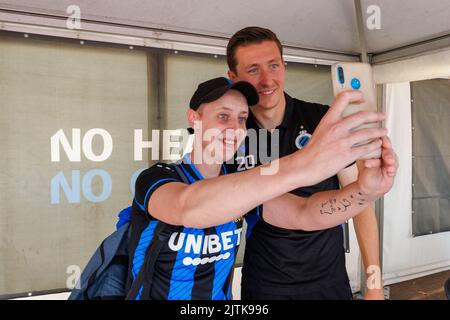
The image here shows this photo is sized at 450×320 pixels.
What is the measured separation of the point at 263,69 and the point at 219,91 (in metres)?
0.35

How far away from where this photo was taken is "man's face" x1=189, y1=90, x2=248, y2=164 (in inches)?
33.9

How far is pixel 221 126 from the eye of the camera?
2.83 feet

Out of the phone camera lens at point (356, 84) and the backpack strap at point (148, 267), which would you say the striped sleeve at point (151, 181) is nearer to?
the backpack strap at point (148, 267)

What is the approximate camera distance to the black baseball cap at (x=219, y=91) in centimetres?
85

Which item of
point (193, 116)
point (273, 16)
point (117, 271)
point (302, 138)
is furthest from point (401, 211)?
point (117, 271)

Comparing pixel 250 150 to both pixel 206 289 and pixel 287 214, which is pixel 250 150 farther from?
pixel 206 289

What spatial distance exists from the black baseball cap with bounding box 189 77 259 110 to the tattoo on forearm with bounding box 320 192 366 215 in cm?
30

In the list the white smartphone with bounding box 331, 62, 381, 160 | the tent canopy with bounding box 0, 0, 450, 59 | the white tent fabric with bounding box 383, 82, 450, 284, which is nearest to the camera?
the white smartphone with bounding box 331, 62, 381, 160

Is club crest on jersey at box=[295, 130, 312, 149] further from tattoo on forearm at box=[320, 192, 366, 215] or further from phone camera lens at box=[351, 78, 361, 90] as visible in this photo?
phone camera lens at box=[351, 78, 361, 90]

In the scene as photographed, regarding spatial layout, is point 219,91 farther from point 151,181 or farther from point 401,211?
point 401,211

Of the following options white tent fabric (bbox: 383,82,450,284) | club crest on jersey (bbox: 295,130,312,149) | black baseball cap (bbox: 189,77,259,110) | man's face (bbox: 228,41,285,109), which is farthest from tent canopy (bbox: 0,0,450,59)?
white tent fabric (bbox: 383,82,450,284)

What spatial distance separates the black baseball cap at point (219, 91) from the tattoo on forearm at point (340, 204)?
0.30 meters
